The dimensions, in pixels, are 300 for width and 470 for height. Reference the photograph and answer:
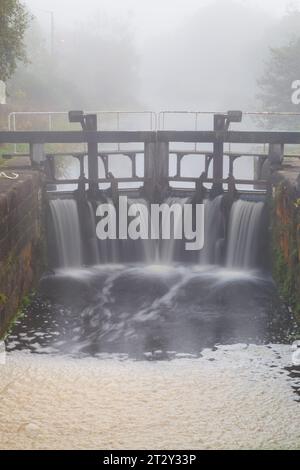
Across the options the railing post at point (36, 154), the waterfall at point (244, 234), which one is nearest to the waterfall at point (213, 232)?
the waterfall at point (244, 234)

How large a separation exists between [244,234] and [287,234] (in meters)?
2.53

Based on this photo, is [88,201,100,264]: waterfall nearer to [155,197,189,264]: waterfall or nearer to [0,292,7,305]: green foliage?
[155,197,189,264]: waterfall

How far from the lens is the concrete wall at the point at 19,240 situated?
10188 millimetres

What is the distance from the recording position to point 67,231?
15.1 metres

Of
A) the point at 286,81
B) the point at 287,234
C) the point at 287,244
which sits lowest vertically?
the point at 287,244

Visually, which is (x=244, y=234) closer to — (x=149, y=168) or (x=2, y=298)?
(x=149, y=168)

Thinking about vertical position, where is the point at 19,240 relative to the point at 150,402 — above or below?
above

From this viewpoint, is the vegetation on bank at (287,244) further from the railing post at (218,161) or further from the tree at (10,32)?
the tree at (10,32)

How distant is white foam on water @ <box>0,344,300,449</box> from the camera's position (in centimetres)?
680

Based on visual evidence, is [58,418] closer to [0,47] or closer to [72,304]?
[72,304]

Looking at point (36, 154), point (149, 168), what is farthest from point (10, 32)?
point (149, 168)

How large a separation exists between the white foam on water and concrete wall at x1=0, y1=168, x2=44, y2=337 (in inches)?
59.8
